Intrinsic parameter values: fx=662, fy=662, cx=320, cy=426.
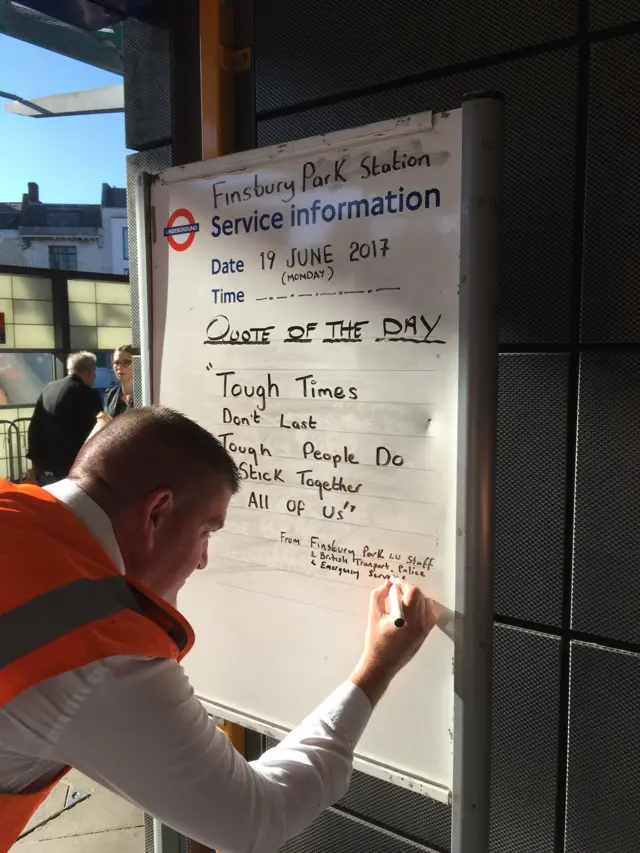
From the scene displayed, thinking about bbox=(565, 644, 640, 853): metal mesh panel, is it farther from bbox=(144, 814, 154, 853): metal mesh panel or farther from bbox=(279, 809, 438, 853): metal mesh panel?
bbox=(144, 814, 154, 853): metal mesh panel

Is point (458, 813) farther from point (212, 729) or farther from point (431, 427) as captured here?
point (431, 427)

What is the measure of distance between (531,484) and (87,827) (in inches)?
96.7

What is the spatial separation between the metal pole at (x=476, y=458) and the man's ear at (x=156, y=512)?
0.45m

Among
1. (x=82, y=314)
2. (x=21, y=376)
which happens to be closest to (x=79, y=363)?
(x=82, y=314)

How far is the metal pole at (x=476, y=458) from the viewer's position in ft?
3.28

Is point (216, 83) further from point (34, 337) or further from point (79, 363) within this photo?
point (34, 337)

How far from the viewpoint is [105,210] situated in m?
30.0

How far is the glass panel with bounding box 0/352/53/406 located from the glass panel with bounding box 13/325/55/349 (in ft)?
0.45

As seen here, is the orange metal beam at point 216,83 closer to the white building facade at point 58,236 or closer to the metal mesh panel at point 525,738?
the metal mesh panel at point 525,738

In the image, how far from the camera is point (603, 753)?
4.38 feet

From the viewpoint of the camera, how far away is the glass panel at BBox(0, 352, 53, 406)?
21.5 feet

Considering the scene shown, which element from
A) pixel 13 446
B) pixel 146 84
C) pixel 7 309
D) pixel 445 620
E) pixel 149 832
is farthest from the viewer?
pixel 13 446

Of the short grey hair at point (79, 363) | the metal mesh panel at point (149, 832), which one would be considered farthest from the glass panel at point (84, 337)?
the metal mesh panel at point (149, 832)

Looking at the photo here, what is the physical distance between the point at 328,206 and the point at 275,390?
368mm
